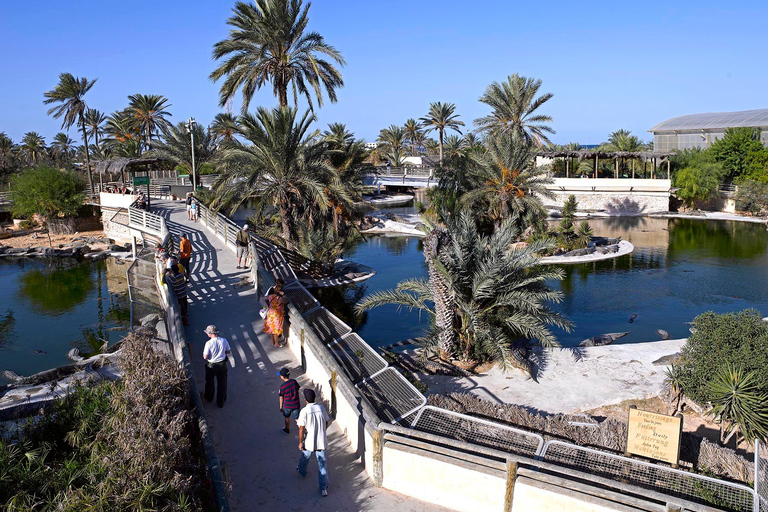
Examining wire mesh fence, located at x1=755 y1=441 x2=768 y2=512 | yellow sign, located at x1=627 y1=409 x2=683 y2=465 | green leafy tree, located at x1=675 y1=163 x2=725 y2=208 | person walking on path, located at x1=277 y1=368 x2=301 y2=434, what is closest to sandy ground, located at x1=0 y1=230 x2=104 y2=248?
person walking on path, located at x1=277 y1=368 x2=301 y2=434

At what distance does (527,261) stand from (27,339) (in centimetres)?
1649

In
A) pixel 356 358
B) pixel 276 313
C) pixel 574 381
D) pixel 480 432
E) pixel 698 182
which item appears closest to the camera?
pixel 480 432

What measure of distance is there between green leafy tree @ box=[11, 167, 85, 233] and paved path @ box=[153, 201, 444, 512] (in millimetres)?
30602

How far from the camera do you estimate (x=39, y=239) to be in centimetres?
3788

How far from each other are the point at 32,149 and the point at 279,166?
207 ft

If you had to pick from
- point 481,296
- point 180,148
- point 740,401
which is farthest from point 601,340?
point 180,148

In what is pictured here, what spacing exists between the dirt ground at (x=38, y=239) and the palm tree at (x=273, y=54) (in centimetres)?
1810

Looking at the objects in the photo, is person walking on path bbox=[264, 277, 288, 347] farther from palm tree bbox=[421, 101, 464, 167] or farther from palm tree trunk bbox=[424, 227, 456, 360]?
palm tree bbox=[421, 101, 464, 167]

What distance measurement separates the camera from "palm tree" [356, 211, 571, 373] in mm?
12062

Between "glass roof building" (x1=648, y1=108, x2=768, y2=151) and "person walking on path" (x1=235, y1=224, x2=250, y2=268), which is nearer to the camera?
"person walking on path" (x1=235, y1=224, x2=250, y2=268)

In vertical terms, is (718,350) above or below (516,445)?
above

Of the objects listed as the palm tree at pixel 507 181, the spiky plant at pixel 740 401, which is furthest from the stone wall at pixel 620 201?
the spiky plant at pixel 740 401

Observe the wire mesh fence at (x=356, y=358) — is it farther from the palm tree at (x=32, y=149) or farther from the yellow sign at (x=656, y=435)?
the palm tree at (x=32, y=149)

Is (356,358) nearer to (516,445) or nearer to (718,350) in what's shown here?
(516,445)
